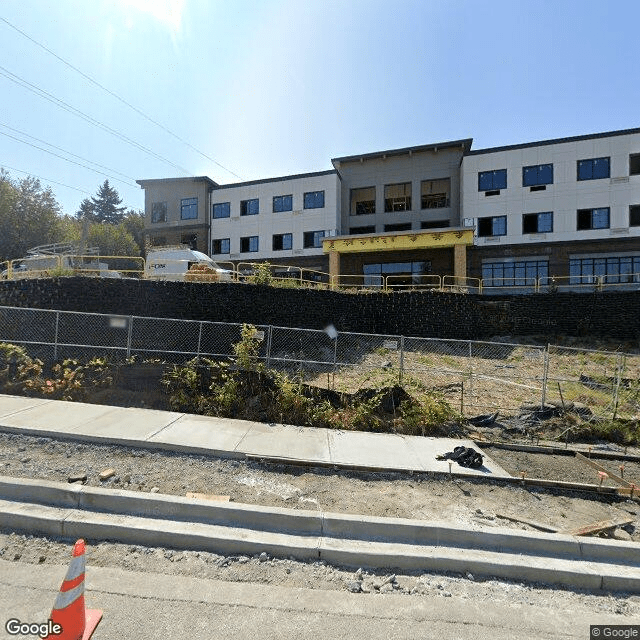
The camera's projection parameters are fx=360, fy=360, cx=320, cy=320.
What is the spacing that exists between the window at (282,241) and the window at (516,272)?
54.4 feet

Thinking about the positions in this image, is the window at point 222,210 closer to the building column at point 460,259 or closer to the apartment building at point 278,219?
the apartment building at point 278,219

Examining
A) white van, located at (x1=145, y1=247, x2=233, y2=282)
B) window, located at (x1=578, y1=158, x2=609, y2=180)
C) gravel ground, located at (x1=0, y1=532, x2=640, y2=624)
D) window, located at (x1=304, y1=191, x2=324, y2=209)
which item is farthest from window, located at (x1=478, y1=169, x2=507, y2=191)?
gravel ground, located at (x1=0, y1=532, x2=640, y2=624)

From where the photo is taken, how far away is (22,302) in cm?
1270

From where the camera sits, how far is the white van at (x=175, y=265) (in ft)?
50.3

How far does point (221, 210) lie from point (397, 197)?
667 inches

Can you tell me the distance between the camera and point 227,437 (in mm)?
6578

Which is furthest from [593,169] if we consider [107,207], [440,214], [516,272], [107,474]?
[107,207]

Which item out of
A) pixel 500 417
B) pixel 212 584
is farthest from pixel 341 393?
pixel 212 584

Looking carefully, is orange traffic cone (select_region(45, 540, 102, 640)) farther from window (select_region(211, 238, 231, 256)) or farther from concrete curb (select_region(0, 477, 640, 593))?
window (select_region(211, 238, 231, 256))

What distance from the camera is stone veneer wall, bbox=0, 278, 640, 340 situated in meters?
14.4

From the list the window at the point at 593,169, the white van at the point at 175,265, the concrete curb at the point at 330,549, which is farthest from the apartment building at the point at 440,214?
the concrete curb at the point at 330,549

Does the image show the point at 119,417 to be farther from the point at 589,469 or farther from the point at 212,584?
the point at 589,469

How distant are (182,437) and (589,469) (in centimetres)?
717

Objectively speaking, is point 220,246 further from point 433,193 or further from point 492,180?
point 492,180
